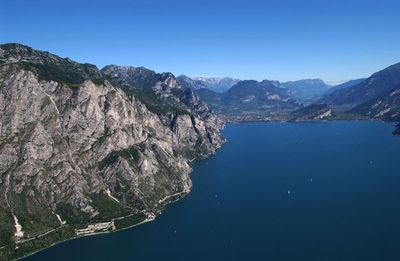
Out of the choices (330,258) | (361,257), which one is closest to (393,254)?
(361,257)

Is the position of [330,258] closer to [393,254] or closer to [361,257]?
[361,257]
